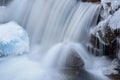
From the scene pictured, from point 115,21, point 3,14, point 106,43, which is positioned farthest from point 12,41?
point 115,21

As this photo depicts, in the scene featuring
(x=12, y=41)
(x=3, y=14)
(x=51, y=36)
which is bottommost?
(x=12, y=41)

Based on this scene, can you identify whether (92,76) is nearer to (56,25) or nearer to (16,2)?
(56,25)

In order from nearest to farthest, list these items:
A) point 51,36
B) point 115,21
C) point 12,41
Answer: point 115,21 → point 12,41 → point 51,36

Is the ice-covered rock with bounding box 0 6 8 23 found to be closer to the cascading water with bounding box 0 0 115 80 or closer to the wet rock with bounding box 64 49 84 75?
the cascading water with bounding box 0 0 115 80

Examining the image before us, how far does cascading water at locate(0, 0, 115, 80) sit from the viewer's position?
23.9ft

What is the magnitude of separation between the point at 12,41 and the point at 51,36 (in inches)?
50.0

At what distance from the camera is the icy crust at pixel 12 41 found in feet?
25.9

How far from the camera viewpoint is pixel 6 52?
7.91m

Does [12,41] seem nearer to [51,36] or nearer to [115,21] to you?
[51,36]

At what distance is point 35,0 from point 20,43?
2.47m

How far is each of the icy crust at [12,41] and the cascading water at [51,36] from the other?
0.22 metres

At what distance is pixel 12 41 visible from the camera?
26.2ft

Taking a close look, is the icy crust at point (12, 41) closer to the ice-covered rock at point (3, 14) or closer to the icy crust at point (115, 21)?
the ice-covered rock at point (3, 14)

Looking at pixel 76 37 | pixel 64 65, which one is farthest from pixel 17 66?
pixel 76 37
